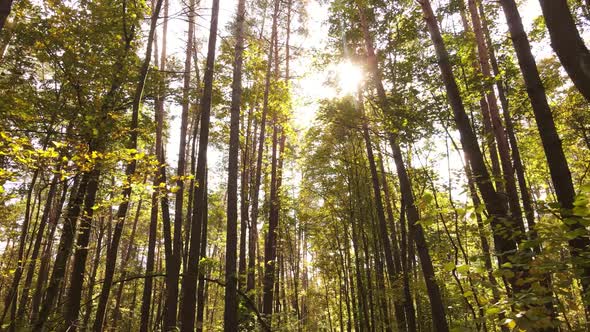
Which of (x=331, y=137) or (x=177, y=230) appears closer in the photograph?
(x=177, y=230)

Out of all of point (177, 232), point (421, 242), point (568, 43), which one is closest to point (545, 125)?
point (568, 43)

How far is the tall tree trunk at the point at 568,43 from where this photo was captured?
9.02 feet

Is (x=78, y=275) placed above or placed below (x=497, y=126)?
below

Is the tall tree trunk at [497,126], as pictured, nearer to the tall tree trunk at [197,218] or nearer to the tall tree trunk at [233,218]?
the tall tree trunk at [233,218]

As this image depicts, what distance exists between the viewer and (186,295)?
235 inches

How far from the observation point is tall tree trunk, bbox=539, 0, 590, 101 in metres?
2.75

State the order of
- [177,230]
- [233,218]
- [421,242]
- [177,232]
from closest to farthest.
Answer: [233,218] < [421,242] < [177,232] < [177,230]

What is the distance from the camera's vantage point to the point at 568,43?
284cm

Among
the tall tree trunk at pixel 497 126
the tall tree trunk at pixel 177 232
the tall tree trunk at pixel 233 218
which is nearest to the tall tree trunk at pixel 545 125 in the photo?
the tall tree trunk at pixel 497 126

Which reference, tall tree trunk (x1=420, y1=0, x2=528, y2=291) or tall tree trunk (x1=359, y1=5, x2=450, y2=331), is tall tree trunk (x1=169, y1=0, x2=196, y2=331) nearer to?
tall tree trunk (x1=420, y1=0, x2=528, y2=291)

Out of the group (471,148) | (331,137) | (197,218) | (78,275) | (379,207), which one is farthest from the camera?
(331,137)

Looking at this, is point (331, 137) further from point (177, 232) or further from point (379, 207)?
point (177, 232)

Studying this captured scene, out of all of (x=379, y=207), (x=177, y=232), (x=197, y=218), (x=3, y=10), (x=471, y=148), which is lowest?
(x=197, y=218)

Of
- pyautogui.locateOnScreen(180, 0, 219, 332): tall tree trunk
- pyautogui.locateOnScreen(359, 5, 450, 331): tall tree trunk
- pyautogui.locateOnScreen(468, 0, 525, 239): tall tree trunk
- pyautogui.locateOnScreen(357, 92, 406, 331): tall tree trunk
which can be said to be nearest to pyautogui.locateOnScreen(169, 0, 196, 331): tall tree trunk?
pyautogui.locateOnScreen(180, 0, 219, 332): tall tree trunk
